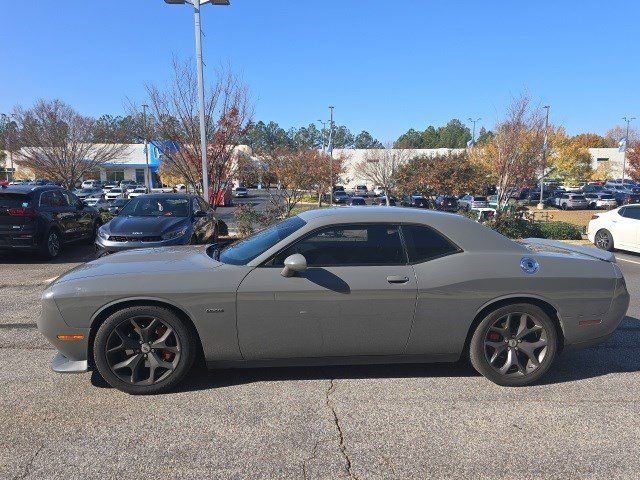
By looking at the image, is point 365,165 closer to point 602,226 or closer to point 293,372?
point 602,226

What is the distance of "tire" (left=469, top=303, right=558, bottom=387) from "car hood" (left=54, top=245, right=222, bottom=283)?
229 centimetres

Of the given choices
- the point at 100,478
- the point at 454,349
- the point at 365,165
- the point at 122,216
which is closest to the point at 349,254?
the point at 454,349

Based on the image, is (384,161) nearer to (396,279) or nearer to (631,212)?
(631,212)

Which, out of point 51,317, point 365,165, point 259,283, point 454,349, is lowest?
point 454,349

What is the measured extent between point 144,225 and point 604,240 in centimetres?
1111

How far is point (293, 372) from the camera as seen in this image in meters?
4.16

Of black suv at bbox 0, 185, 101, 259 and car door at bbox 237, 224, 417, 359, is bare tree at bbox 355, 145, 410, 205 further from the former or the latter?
car door at bbox 237, 224, 417, 359

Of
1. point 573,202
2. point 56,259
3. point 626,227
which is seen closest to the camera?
point 56,259

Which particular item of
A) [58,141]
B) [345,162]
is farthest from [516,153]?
[345,162]

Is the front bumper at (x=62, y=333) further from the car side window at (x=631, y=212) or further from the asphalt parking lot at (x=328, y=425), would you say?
the car side window at (x=631, y=212)

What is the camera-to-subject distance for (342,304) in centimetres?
370

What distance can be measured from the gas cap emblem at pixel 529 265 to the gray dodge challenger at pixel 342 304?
0.01 m

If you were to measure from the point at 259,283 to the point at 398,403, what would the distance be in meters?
1.39

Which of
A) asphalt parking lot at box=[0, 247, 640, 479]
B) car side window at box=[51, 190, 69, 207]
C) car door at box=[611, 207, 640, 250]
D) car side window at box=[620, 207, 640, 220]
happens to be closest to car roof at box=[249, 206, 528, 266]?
asphalt parking lot at box=[0, 247, 640, 479]
